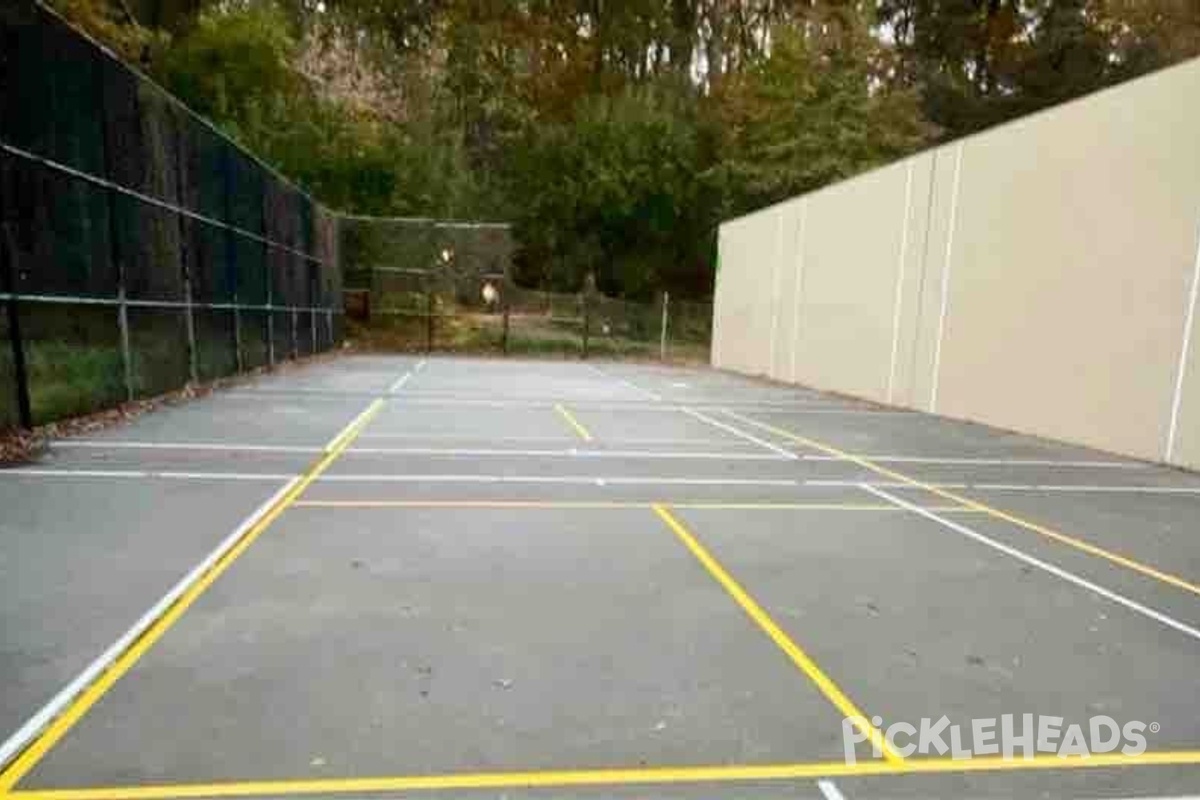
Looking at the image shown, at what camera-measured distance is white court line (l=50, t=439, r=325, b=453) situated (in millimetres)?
6648

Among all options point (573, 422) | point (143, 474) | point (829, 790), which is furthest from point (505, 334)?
point (829, 790)

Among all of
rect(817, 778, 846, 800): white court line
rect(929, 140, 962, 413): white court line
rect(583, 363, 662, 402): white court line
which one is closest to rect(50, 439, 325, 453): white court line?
rect(817, 778, 846, 800): white court line

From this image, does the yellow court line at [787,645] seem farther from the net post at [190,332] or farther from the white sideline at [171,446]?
the net post at [190,332]

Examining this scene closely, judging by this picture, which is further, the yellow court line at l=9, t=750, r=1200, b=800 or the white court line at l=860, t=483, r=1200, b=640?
the white court line at l=860, t=483, r=1200, b=640

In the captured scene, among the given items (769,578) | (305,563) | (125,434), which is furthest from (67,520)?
(769,578)

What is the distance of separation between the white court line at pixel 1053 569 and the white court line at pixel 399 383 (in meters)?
8.24

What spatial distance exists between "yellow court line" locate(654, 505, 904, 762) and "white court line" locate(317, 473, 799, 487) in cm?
134

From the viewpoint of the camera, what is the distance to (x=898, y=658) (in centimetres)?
312

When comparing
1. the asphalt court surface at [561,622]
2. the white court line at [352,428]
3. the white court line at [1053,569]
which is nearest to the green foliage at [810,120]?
the white court line at [352,428]

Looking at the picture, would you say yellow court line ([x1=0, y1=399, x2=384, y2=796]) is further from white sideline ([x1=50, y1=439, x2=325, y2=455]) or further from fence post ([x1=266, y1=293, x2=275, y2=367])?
fence post ([x1=266, y1=293, x2=275, y2=367])

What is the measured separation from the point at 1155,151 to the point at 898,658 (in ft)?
25.7

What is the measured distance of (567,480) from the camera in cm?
620

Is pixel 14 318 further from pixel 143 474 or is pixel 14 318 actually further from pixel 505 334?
pixel 505 334

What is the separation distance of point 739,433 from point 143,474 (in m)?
5.89
